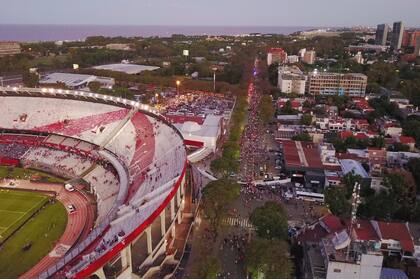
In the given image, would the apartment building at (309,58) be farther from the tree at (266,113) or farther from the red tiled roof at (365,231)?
the red tiled roof at (365,231)

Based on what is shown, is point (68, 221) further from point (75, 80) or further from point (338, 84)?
point (338, 84)

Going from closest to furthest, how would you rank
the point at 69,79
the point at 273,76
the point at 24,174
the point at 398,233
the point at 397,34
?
the point at 398,233 < the point at 24,174 < the point at 69,79 < the point at 273,76 < the point at 397,34

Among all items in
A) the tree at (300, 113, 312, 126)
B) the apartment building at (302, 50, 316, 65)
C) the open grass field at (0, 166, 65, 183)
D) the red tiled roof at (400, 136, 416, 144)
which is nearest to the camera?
the open grass field at (0, 166, 65, 183)

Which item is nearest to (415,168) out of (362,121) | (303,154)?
(303,154)

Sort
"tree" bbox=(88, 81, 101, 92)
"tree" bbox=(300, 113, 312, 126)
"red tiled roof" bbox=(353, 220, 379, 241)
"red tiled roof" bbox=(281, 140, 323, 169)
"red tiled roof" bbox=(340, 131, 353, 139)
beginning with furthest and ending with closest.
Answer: "tree" bbox=(88, 81, 101, 92)
"tree" bbox=(300, 113, 312, 126)
"red tiled roof" bbox=(340, 131, 353, 139)
"red tiled roof" bbox=(281, 140, 323, 169)
"red tiled roof" bbox=(353, 220, 379, 241)

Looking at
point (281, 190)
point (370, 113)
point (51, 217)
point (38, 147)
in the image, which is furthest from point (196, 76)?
point (51, 217)

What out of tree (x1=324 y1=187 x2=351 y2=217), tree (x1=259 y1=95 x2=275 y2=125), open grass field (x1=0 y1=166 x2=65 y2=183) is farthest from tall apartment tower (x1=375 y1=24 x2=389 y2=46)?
open grass field (x1=0 y1=166 x2=65 y2=183)

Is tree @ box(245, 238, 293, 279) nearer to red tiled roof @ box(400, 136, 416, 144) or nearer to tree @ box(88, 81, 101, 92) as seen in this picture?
red tiled roof @ box(400, 136, 416, 144)
